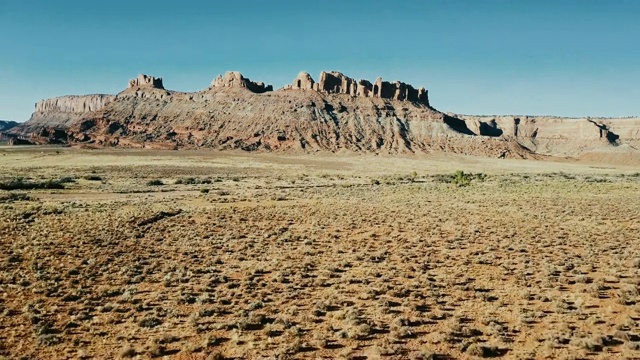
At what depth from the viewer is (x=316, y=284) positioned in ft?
54.2

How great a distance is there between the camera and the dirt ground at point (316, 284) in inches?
443

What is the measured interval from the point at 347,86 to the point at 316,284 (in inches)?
6979

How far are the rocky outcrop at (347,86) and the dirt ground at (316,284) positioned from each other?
157m

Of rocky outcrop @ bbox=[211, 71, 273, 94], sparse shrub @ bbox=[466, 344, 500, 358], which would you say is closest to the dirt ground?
sparse shrub @ bbox=[466, 344, 500, 358]

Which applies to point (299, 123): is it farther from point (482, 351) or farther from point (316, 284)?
point (482, 351)

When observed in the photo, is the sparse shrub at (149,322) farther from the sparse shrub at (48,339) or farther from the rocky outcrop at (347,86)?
the rocky outcrop at (347,86)

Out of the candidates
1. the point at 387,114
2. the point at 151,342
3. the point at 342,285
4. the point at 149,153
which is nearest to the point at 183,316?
the point at 151,342

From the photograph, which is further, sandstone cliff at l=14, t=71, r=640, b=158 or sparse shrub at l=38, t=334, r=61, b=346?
sandstone cliff at l=14, t=71, r=640, b=158

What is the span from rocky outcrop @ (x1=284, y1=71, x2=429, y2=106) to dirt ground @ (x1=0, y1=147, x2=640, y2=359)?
157087 millimetres

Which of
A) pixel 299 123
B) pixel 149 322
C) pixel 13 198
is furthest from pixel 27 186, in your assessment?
pixel 299 123

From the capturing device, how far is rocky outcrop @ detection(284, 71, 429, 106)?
18625 centimetres

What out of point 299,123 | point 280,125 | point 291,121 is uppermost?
point 291,121

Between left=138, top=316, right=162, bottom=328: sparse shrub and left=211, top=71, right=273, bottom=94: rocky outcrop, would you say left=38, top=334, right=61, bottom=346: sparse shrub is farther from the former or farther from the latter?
left=211, top=71, right=273, bottom=94: rocky outcrop

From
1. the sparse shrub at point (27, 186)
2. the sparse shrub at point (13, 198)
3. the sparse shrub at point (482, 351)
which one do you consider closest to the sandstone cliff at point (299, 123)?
the sparse shrub at point (27, 186)
